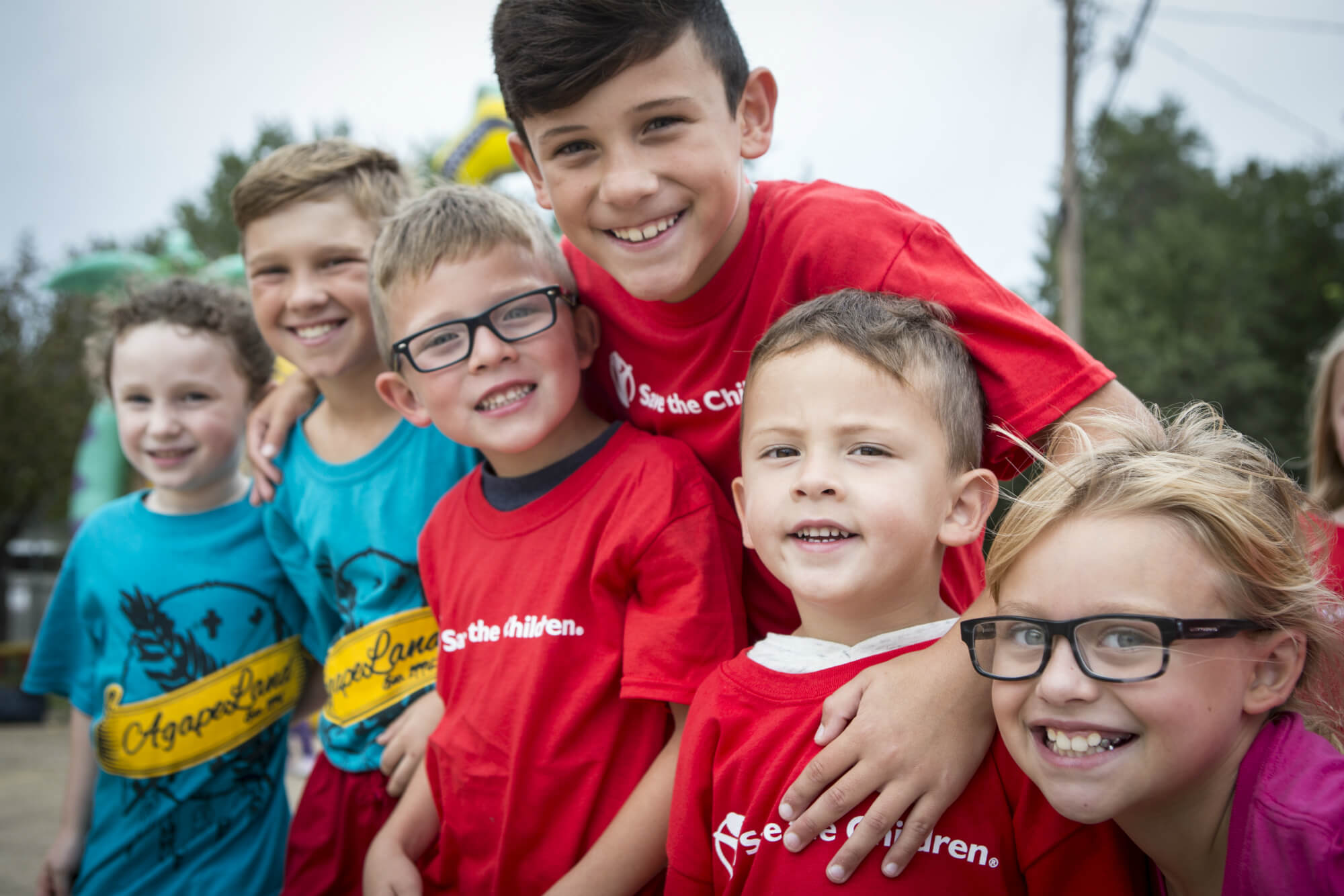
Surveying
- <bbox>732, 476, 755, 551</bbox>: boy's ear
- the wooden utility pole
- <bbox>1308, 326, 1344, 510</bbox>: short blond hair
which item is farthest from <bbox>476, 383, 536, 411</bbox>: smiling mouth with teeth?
the wooden utility pole

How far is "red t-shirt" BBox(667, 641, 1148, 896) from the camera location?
4.62 feet

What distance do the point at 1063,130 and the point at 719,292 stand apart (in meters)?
11.1

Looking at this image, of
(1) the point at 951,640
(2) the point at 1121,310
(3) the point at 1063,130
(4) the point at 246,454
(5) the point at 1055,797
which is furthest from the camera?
(2) the point at 1121,310

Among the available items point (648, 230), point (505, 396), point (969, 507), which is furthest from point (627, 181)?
point (969, 507)

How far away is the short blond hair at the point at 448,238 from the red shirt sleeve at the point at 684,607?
2.35 feet

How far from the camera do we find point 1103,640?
1.29 metres

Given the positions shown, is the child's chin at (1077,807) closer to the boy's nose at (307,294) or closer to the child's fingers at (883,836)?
the child's fingers at (883,836)

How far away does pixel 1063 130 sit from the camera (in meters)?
11.4

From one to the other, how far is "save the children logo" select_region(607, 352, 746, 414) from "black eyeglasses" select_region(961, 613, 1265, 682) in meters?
0.80

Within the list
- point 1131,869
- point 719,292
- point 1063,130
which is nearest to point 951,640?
point 1131,869

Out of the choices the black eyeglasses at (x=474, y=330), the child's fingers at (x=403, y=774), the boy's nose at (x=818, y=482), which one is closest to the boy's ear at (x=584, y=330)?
the black eyeglasses at (x=474, y=330)

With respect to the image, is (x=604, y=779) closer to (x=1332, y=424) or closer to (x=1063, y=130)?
(x=1332, y=424)

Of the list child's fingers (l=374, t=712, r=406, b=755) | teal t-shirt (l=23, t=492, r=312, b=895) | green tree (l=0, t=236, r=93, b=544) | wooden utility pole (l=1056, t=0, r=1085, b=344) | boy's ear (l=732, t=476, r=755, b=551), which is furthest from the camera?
green tree (l=0, t=236, r=93, b=544)

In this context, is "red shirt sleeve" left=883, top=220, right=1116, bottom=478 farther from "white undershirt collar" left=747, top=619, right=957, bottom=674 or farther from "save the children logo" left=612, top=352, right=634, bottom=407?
"save the children logo" left=612, top=352, right=634, bottom=407
